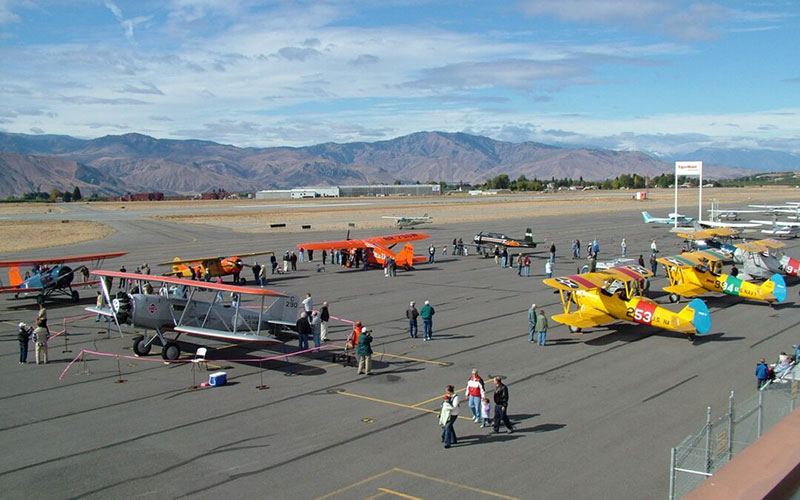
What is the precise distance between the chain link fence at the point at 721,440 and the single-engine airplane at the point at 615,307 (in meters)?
10.3

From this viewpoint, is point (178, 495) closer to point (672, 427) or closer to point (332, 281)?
point (672, 427)

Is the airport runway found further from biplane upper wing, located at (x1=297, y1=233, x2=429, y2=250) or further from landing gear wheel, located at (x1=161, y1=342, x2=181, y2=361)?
biplane upper wing, located at (x1=297, y1=233, x2=429, y2=250)

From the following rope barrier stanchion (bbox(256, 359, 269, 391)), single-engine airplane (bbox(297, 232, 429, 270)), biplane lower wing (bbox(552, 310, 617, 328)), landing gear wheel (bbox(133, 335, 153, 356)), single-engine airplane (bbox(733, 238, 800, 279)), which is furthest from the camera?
single-engine airplane (bbox(297, 232, 429, 270))

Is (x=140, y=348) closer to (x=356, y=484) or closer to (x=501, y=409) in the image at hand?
(x=356, y=484)

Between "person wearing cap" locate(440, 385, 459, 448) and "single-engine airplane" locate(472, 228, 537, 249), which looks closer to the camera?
"person wearing cap" locate(440, 385, 459, 448)

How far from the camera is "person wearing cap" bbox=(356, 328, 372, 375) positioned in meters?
18.2

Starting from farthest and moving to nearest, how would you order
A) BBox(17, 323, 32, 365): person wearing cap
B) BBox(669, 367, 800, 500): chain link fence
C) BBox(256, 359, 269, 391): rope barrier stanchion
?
BBox(17, 323, 32, 365): person wearing cap → BBox(256, 359, 269, 391): rope barrier stanchion → BBox(669, 367, 800, 500): chain link fence

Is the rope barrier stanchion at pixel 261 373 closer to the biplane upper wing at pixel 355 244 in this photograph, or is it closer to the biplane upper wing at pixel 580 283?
the biplane upper wing at pixel 580 283

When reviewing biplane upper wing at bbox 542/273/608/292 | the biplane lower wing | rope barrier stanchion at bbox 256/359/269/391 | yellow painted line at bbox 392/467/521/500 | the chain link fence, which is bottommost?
rope barrier stanchion at bbox 256/359/269/391

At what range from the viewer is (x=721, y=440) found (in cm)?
972

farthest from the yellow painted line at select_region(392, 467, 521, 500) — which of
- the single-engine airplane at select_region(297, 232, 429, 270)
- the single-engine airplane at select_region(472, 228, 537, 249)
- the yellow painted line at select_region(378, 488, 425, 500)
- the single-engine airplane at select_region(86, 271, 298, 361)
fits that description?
the single-engine airplane at select_region(472, 228, 537, 249)

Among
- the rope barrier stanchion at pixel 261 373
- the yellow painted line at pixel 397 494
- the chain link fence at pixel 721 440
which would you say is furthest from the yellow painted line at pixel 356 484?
the rope barrier stanchion at pixel 261 373

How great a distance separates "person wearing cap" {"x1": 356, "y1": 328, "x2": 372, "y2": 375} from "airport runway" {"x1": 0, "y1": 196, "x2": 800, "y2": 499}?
326 millimetres

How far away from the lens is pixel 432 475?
11742 millimetres
